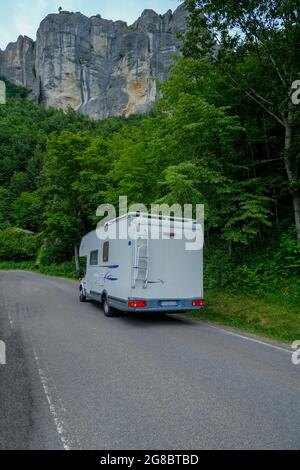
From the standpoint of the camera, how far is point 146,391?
477 cm

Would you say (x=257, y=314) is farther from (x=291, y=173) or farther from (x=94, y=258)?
(x=291, y=173)

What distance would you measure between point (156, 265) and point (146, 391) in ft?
17.5

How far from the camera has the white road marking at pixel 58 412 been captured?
335cm

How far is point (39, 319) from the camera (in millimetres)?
10656

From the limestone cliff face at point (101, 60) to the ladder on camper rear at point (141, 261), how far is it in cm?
8456

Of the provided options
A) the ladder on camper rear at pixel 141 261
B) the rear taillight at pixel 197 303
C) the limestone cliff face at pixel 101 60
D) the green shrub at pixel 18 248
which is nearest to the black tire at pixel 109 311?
the ladder on camper rear at pixel 141 261

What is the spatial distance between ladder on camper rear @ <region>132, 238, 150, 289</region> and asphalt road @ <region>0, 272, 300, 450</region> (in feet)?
4.98

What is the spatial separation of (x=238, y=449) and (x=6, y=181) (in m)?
88.8

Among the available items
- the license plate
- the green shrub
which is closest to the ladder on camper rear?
the license plate

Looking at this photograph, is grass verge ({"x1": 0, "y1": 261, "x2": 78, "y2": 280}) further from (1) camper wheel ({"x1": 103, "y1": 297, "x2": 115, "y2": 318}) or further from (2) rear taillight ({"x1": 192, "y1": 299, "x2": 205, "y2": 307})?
(2) rear taillight ({"x1": 192, "y1": 299, "x2": 205, "y2": 307})

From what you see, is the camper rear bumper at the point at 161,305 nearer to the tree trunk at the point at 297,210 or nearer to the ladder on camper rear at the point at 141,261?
the ladder on camper rear at the point at 141,261

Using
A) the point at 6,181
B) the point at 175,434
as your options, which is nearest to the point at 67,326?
the point at 175,434

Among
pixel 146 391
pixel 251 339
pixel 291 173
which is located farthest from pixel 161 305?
pixel 291 173

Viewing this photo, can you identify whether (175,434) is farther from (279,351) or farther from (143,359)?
(279,351)
